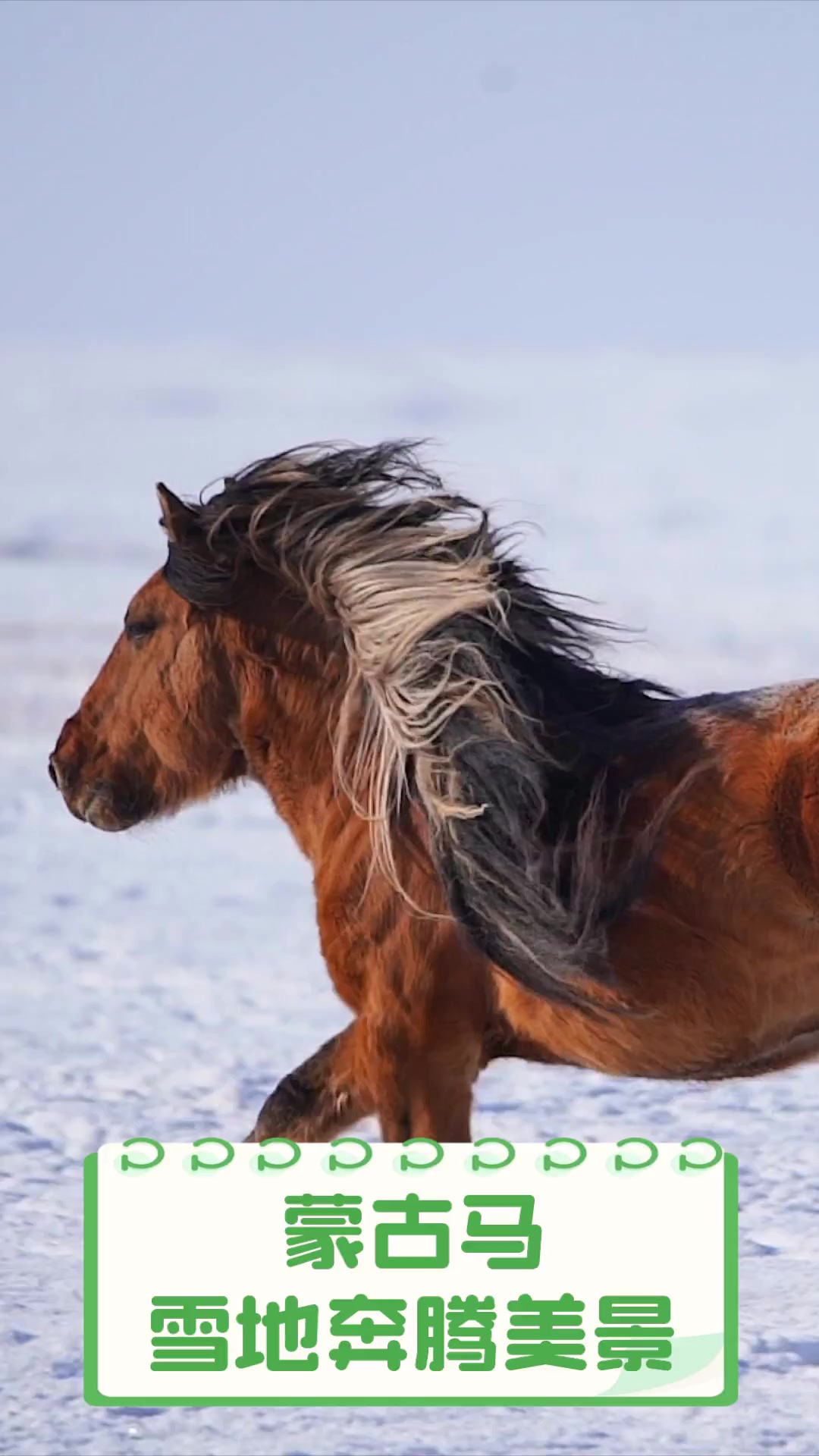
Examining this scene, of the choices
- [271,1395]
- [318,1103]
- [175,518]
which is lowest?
[271,1395]

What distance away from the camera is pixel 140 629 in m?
4.25

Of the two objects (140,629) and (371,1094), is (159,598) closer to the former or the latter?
(140,629)

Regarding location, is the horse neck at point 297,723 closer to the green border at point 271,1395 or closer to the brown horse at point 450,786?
the brown horse at point 450,786

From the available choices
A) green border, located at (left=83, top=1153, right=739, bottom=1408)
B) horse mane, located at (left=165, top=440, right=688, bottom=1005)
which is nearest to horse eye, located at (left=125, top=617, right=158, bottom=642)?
horse mane, located at (left=165, top=440, right=688, bottom=1005)

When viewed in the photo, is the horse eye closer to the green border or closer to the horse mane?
the horse mane

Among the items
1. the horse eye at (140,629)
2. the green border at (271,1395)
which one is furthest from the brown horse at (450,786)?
the green border at (271,1395)

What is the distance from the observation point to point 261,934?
9602mm

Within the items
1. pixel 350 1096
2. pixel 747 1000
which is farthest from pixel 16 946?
pixel 747 1000

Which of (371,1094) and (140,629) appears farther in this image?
(140,629)

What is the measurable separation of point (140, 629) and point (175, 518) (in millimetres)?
255

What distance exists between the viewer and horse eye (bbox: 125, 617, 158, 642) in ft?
13.9

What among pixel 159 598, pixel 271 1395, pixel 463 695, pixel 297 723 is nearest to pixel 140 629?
pixel 159 598

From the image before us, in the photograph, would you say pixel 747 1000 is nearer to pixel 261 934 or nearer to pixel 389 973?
pixel 389 973

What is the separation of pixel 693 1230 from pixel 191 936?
19.0 ft
